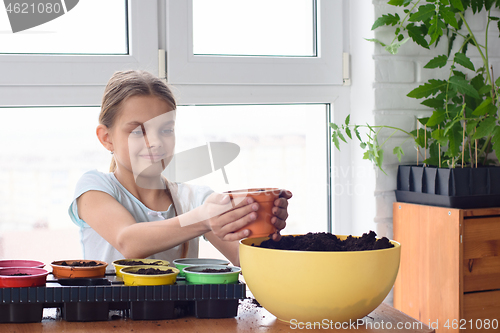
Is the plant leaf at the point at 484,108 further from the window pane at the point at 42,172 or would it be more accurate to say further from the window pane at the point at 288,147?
the window pane at the point at 42,172

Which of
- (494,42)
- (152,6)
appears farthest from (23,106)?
(494,42)

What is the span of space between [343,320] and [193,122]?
1.91ft

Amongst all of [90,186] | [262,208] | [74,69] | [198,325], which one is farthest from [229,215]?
[74,69]

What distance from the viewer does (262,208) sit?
0.70m

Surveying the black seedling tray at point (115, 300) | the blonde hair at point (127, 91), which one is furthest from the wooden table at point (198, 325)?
the blonde hair at point (127, 91)

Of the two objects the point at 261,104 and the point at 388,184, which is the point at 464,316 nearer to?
the point at 388,184

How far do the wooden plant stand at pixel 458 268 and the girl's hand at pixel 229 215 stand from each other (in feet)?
2.47

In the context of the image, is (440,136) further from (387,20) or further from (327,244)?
(327,244)

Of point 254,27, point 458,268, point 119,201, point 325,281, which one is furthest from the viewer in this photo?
point 254,27

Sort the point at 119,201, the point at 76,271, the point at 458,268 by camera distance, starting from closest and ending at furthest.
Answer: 1. the point at 76,271
2. the point at 119,201
3. the point at 458,268

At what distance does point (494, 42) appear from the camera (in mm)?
1610

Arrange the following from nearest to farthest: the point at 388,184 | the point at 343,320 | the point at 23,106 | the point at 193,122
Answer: the point at 343,320, the point at 193,122, the point at 23,106, the point at 388,184

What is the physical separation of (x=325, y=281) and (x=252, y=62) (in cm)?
105

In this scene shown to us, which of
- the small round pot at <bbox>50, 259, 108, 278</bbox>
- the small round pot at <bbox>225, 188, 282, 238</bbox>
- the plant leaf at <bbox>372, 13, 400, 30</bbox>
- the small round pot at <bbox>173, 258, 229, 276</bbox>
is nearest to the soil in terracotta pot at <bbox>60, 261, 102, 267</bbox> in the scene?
the small round pot at <bbox>50, 259, 108, 278</bbox>
